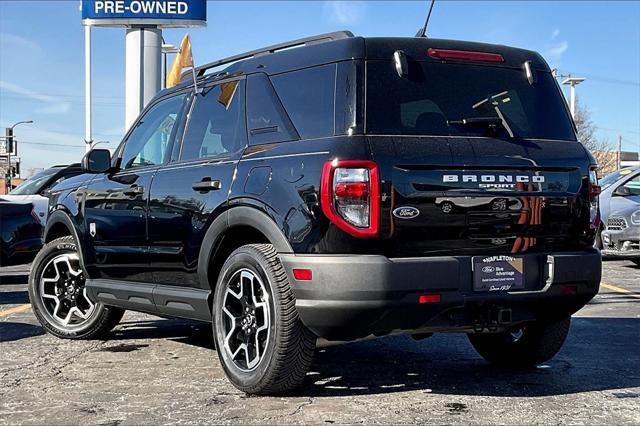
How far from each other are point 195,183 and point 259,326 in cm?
104

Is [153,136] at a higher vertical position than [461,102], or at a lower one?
lower

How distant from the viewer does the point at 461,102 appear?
14.9 ft

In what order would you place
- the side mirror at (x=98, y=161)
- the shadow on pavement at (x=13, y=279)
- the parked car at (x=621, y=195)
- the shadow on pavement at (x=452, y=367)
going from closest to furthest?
1. the shadow on pavement at (x=452, y=367)
2. the side mirror at (x=98, y=161)
3. the shadow on pavement at (x=13, y=279)
4. the parked car at (x=621, y=195)

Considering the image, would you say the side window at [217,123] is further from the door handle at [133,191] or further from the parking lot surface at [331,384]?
the parking lot surface at [331,384]

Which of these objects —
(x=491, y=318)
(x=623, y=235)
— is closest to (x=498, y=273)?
(x=491, y=318)

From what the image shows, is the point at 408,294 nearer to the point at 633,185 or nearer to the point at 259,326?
the point at 259,326

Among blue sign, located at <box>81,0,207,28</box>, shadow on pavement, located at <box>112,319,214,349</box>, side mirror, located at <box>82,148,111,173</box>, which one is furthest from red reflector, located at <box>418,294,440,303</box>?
blue sign, located at <box>81,0,207,28</box>

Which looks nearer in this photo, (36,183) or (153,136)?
(153,136)

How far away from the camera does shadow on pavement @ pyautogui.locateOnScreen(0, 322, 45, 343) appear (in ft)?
21.8

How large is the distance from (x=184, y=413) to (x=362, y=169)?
5.09 ft

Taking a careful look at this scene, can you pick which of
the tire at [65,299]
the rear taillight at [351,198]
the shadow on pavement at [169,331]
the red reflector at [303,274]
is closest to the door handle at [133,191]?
the tire at [65,299]

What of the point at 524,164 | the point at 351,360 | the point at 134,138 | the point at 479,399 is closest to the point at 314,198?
the point at 524,164

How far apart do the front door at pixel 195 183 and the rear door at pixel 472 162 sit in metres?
1.05

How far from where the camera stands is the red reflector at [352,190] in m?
3.98
